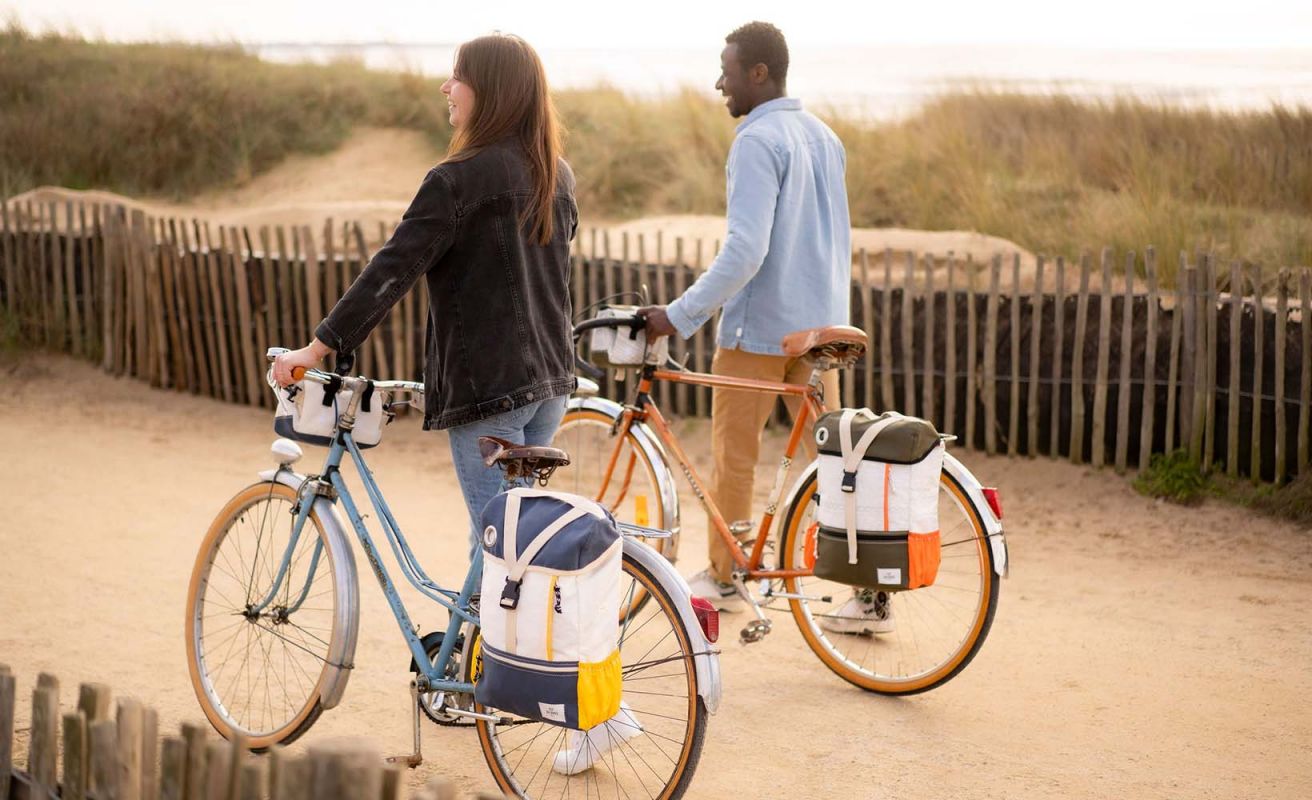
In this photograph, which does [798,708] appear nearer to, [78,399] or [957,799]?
[957,799]

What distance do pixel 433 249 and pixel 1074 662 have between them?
2953 mm

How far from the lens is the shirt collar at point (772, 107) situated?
5.10m

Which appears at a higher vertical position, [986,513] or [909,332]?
[909,332]

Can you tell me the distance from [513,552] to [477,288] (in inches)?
31.9

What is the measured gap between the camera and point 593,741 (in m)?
3.89

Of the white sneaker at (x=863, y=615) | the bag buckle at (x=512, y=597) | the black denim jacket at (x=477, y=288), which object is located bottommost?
the white sneaker at (x=863, y=615)

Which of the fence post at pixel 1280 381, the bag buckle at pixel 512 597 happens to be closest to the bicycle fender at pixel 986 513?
the bag buckle at pixel 512 597

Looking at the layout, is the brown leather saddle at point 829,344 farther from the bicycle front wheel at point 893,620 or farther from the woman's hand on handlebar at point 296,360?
the woman's hand on handlebar at point 296,360

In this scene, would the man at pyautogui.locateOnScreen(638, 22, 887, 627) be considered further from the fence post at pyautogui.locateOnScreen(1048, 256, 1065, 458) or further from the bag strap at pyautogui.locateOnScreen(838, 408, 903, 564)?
the fence post at pyautogui.locateOnScreen(1048, 256, 1065, 458)

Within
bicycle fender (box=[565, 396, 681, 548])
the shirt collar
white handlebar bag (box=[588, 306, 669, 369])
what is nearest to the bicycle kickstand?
bicycle fender (box=[565, 396, 681, 548])

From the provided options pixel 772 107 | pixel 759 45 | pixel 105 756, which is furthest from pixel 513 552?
pixel 759 45

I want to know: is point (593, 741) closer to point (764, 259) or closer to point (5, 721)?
point (5, 721)

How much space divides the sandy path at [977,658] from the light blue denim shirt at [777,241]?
124 cm

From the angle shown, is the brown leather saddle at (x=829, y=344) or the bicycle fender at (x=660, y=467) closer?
the brown leather saddle at (x=829, y=344)
